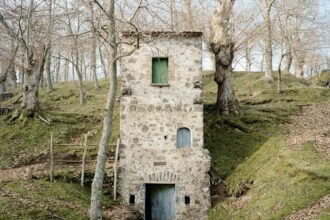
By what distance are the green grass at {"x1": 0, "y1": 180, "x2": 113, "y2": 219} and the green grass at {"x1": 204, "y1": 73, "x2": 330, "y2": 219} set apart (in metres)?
4.97

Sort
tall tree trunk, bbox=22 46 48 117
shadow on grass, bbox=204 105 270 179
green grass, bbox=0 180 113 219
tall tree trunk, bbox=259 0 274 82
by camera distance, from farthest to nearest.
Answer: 1. tall tree trunk, bbox=259 0 274 82
2. tall tree trunk, bbox=22 46 48 117
3. shadow on grass, bbox=204 105 270 179
4. green grass, bbox=0 180 113 219

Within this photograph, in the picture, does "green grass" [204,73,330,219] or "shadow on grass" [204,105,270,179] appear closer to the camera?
"green grass" [204,73,330,219]

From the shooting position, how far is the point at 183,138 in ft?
53.5

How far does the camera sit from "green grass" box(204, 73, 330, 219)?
40.5 ft

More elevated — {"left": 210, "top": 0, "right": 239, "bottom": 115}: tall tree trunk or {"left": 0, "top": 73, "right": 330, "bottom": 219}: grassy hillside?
{"left": 210, "top": 0, "right": 239, "bottom": 115}: tall tree trunk

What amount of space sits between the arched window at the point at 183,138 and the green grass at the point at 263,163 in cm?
164

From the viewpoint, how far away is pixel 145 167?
1608cm

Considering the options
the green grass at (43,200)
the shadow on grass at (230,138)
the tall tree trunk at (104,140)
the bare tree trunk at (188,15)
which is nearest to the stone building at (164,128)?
the shadow on grass at (230,138)

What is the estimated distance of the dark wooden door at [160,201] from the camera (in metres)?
16.2

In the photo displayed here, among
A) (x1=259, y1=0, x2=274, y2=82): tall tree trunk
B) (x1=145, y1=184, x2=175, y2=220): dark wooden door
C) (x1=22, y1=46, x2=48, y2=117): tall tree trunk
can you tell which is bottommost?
(x1=145, y1=184, x2=175, y2=220): dark wooden door

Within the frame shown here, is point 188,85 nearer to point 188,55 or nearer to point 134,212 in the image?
point 188,55

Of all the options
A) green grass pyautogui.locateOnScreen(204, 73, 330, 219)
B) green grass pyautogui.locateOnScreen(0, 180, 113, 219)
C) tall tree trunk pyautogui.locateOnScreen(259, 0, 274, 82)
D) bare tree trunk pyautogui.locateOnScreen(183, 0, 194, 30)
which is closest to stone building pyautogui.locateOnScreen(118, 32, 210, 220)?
green grass pyautogui.locateOnScreen(204, 73, 330, 219)

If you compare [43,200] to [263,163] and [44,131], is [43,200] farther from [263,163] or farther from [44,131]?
[263,163]

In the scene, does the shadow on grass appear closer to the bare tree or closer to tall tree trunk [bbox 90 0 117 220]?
tall tree trunk [bbox 90 0 117 220]
